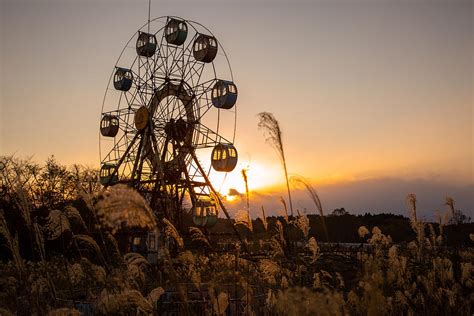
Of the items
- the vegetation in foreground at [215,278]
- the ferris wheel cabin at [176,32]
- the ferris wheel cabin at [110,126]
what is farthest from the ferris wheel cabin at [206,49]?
the vegetation in foreground at [215,278]

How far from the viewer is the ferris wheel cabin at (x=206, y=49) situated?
27.3m

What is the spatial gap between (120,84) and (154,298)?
2777 cm

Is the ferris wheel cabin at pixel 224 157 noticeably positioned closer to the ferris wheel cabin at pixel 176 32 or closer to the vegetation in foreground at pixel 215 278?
the ferris wheel cabin at pixel 176 32

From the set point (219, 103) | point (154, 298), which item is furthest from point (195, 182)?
point (154, 298)

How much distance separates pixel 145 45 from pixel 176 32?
276 centimetres

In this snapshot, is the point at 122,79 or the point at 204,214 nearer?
the point at 204,214

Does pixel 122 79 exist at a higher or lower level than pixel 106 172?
higher

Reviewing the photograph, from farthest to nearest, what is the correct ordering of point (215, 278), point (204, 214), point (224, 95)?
point (224, 95)
point (204, 214)
point (215, 278)

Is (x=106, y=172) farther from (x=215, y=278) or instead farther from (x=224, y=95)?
(x=215, y=278)

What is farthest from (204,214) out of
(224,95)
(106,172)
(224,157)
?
(106,172)

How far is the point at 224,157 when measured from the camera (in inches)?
1011

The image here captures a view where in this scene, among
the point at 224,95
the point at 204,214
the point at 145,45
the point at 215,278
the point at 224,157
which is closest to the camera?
the point at 215,278

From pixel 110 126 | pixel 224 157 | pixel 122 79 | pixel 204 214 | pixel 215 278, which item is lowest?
pixel 215 278

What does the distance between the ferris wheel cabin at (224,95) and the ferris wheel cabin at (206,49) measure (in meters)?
1.86
